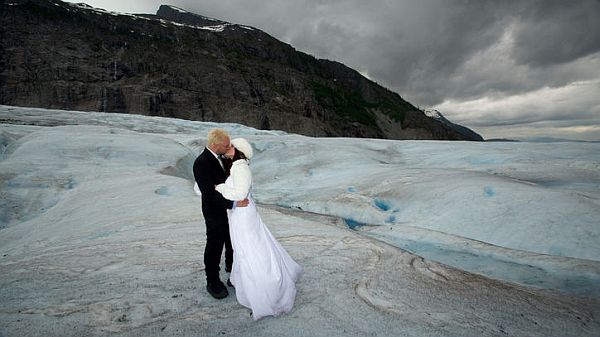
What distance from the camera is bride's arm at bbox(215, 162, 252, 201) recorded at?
3658 millimetres

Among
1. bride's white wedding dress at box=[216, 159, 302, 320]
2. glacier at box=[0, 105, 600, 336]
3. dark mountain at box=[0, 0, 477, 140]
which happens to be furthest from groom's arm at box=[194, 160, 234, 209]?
dark mountain at box=[0, 0, 477, 140]

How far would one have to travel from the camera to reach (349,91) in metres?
154

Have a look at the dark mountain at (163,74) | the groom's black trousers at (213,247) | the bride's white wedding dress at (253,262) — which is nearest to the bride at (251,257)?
the bride's white wedding dress at (253,262)

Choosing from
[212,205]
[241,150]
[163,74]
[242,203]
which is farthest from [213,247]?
[163,74]

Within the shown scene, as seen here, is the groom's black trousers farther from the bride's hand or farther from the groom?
the bride's hand

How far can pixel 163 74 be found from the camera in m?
99.8

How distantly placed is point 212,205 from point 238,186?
0.58m

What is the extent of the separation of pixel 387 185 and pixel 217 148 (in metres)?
8.12

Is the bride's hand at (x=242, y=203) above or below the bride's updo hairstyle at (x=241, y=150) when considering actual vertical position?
below

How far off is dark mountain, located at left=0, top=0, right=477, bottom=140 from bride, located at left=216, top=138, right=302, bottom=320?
95.6 m

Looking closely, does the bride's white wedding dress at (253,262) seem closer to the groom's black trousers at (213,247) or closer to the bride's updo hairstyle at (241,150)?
the bride's updo hairstyle at (241,150)

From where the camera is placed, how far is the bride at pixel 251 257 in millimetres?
3676

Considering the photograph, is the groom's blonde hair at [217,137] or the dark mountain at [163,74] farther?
the dark mountain at [163,74]

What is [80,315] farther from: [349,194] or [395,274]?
[349,194]
